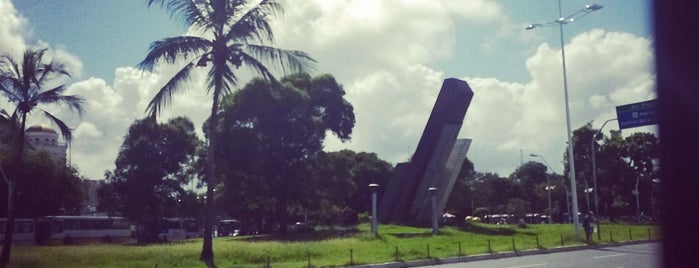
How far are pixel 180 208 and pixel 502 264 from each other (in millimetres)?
39608

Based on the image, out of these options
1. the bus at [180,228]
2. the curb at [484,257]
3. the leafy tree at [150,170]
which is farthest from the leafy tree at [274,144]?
the curb at [484,257]

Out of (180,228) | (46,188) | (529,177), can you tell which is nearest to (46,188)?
(46,188)

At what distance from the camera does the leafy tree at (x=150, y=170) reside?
53344mm

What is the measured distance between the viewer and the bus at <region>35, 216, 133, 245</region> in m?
49.6

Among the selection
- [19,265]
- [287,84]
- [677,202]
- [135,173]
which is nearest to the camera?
[677,202]

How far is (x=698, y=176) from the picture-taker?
18297 millimetres

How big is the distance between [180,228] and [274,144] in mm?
23622

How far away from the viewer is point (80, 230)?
5238 centimetres

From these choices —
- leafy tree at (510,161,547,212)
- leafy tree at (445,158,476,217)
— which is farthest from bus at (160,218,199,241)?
leafy tree at (510,161,547,212)

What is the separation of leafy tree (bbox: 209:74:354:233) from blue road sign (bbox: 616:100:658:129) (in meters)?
23.1

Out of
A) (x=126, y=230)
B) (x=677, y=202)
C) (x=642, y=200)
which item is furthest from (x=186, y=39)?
(x=642, y=200)

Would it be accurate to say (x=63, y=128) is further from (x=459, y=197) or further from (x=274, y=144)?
(x=459, y=197)

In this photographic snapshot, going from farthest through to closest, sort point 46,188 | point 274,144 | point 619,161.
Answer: point 619,161 < point 46,188 < point 274,144

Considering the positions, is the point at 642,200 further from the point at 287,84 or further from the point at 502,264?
the point at 502,264
